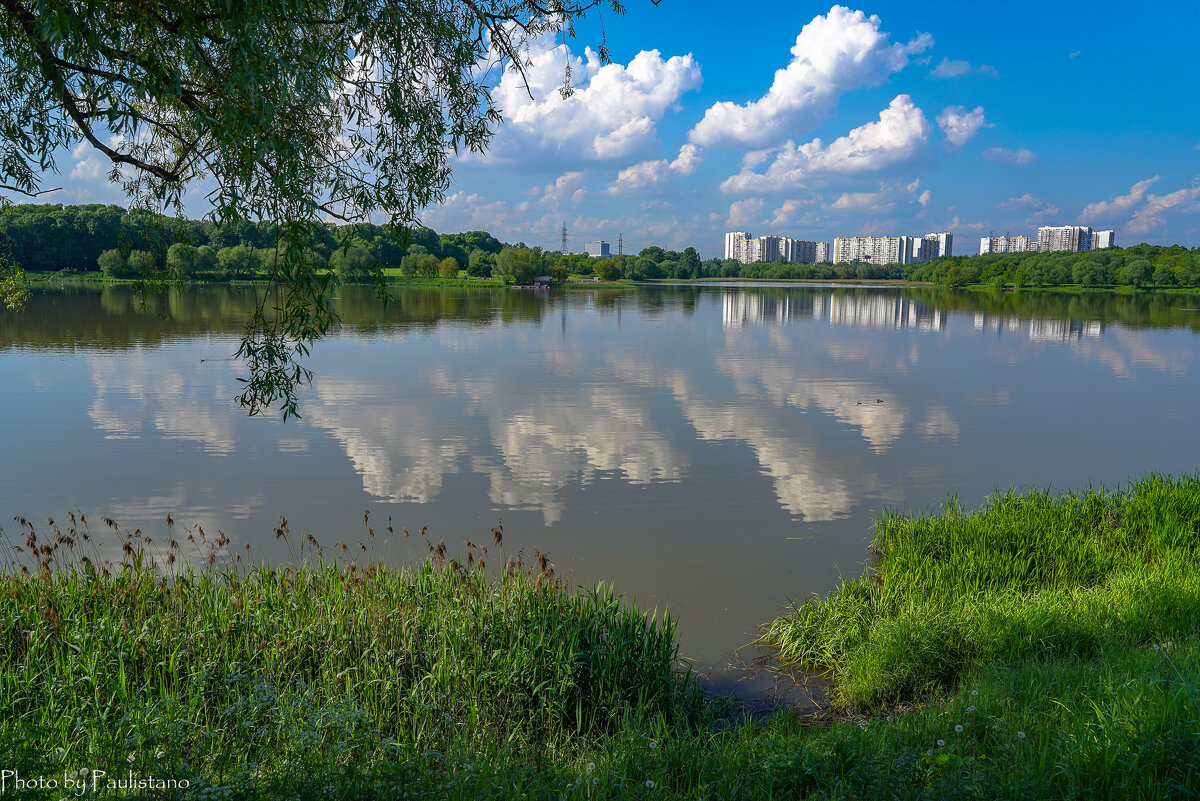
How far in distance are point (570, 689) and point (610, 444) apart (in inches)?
411

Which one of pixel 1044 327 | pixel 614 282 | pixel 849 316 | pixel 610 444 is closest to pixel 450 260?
pixel 614 282

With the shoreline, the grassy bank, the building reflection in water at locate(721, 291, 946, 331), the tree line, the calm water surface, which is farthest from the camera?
the shoreline

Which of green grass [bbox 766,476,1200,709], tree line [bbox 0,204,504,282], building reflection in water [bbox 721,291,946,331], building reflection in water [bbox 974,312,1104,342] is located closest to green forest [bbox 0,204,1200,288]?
tree line [bbox 0,204,504,282]

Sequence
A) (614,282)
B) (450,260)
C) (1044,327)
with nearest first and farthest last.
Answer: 1. (1044,327)
2. (450,260)
3. (614,282)

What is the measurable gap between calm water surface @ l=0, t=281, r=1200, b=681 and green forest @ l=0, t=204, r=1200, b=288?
4.25 m

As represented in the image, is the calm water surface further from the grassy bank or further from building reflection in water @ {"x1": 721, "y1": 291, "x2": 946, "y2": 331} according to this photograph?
building reflection in water @ {"x1": 721, "y1": 291, "x2": 946, "y2": 331}

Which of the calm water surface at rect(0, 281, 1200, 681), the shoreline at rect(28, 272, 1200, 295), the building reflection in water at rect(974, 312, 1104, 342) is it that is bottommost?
the calm water surface at rect(0, 281, 1200, 681)

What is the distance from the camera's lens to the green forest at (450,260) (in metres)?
7.78

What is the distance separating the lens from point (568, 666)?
19.9 feet

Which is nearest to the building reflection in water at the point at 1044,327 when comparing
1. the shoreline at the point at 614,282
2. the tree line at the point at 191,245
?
the tree line at the point at 191,245

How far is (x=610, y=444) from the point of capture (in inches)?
648

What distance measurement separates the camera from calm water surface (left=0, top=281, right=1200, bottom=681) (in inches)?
428

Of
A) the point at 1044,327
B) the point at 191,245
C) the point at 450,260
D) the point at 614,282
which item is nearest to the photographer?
the point at 191,245

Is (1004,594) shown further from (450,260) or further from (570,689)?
(450,260)
